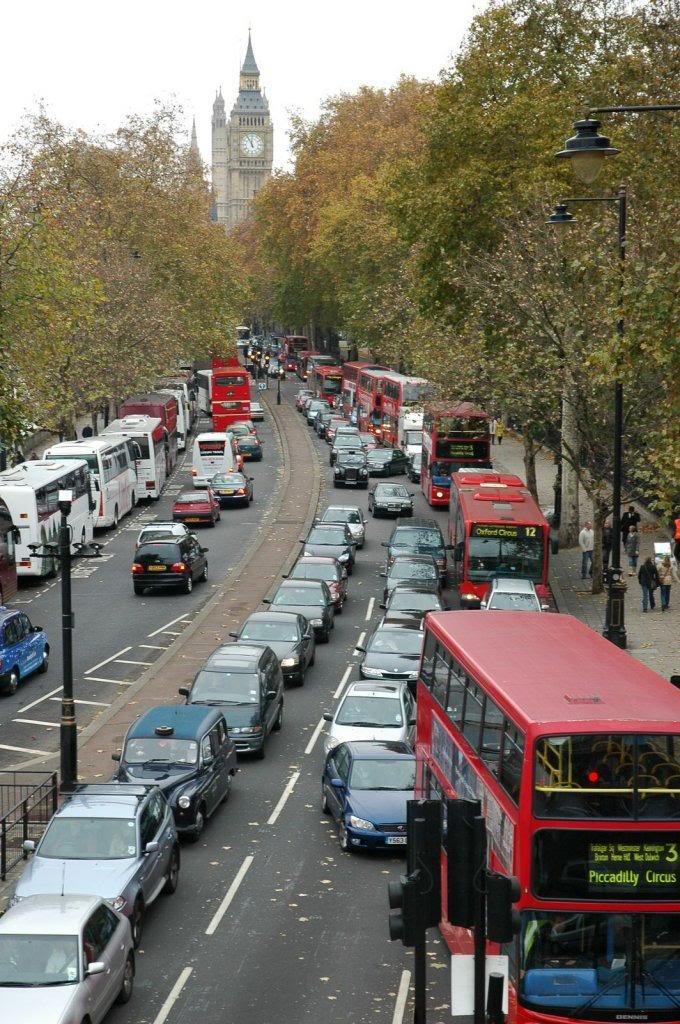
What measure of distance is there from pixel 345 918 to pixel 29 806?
18.3 ft

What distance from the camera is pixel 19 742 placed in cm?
2542

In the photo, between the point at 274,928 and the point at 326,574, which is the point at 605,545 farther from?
the point at 274,928

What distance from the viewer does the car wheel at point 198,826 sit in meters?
20.1

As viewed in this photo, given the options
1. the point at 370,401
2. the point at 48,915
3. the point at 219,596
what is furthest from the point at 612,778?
the point at 370,401

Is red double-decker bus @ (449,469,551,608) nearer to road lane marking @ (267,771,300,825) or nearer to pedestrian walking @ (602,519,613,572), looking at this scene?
pedestrian walking @ (602,519,613,572)

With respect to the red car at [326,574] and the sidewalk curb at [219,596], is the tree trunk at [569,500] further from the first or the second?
the sidewalk curb at [219,596]

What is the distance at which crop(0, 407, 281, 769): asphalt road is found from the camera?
88.5 feet

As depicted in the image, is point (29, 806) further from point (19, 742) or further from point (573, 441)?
point (573, 441)

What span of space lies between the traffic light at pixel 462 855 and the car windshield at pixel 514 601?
22609 mm

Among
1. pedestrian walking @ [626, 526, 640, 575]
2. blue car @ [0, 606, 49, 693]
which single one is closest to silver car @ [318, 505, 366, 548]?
pedestrian walking @ [626, 526, 640, 575]

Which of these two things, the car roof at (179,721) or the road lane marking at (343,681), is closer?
the car roof at (179,721)

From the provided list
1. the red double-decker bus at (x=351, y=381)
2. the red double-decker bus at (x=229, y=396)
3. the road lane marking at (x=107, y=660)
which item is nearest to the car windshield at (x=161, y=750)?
the road lane marking at (x=107, y=660)

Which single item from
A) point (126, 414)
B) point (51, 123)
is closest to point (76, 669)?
point (126, 414)

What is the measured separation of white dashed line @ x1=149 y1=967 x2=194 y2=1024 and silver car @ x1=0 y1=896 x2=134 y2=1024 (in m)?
0.41
